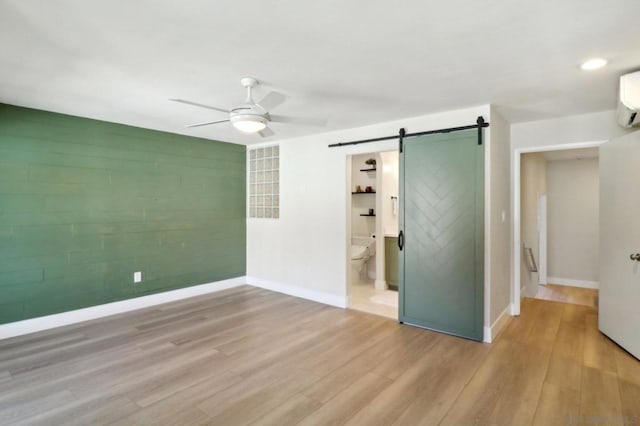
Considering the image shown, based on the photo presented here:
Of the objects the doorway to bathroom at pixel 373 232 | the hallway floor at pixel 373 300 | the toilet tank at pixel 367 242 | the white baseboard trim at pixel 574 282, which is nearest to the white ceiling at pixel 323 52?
the doorway to bathroom at pixel 373 232

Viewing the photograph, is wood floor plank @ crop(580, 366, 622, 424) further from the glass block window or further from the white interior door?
the glass block window

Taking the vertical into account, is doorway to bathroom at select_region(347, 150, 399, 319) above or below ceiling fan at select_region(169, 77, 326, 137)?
below

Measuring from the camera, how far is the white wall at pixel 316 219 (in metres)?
4.06

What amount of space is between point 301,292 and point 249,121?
308 cm

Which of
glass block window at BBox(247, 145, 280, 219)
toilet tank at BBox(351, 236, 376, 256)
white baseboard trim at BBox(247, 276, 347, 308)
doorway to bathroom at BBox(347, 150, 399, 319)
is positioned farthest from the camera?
toilet tank at BBox(351, 236, 376, 256)

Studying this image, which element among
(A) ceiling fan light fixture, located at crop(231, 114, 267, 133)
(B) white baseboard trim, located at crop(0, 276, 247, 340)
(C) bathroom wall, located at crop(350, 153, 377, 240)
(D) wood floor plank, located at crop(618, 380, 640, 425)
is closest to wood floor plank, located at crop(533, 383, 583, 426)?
(D) wood floor plank, located at crop(618, 380, 640, 425)

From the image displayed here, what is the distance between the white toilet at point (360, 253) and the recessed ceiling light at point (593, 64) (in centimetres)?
392

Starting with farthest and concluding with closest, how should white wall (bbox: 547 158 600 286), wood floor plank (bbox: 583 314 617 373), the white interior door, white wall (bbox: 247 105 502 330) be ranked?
white wall (bbox: 547 158 600 286), white wall (bbox: 247 105 502 330), the white interior door, wood floor plank (bbox: 583 314 617 373)

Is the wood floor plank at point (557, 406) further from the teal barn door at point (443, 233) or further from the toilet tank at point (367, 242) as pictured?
the toilet tank at point (367, 242)

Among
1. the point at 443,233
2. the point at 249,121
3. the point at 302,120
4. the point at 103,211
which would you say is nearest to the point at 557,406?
the point at 443,233

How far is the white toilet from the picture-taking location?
18.9 feet

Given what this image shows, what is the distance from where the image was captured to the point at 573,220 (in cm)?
587

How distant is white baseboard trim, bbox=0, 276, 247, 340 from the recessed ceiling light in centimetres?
517

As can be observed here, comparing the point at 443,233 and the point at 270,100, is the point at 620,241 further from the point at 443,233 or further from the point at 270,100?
the point at 270,100
